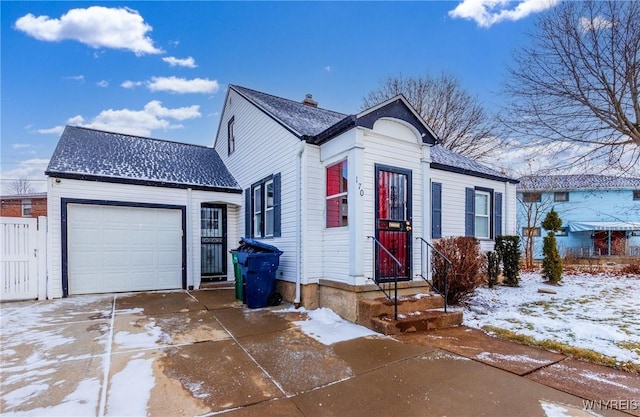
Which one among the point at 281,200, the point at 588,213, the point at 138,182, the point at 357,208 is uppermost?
the point at 138,182

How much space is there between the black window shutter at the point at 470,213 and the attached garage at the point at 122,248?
8300 millimetres

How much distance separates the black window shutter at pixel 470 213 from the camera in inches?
388

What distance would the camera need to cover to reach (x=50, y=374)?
3.34 metres

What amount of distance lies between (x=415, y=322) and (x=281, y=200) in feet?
12.9

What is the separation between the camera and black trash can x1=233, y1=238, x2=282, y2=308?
648 centimetres

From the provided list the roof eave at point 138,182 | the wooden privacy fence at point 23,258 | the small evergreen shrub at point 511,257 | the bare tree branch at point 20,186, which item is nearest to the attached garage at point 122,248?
the wooden privacy fence at point 23,258

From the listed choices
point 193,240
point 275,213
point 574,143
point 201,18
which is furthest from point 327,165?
point 574,143

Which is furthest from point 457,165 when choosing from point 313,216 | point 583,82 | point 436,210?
point 313,216

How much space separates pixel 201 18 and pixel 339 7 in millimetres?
3934

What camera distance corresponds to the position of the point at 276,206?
7617 millimetres

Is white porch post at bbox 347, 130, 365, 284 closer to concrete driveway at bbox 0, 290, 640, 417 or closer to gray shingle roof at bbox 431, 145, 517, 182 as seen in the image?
concrete driveway at bbox 0, 290, 640, 417

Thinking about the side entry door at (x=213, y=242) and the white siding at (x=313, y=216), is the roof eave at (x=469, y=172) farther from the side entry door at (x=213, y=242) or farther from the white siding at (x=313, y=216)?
the side entry door at (x=213, y=242)

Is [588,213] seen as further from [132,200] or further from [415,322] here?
[132,200]

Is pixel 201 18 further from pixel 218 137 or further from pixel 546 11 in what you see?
pixel 546 11
